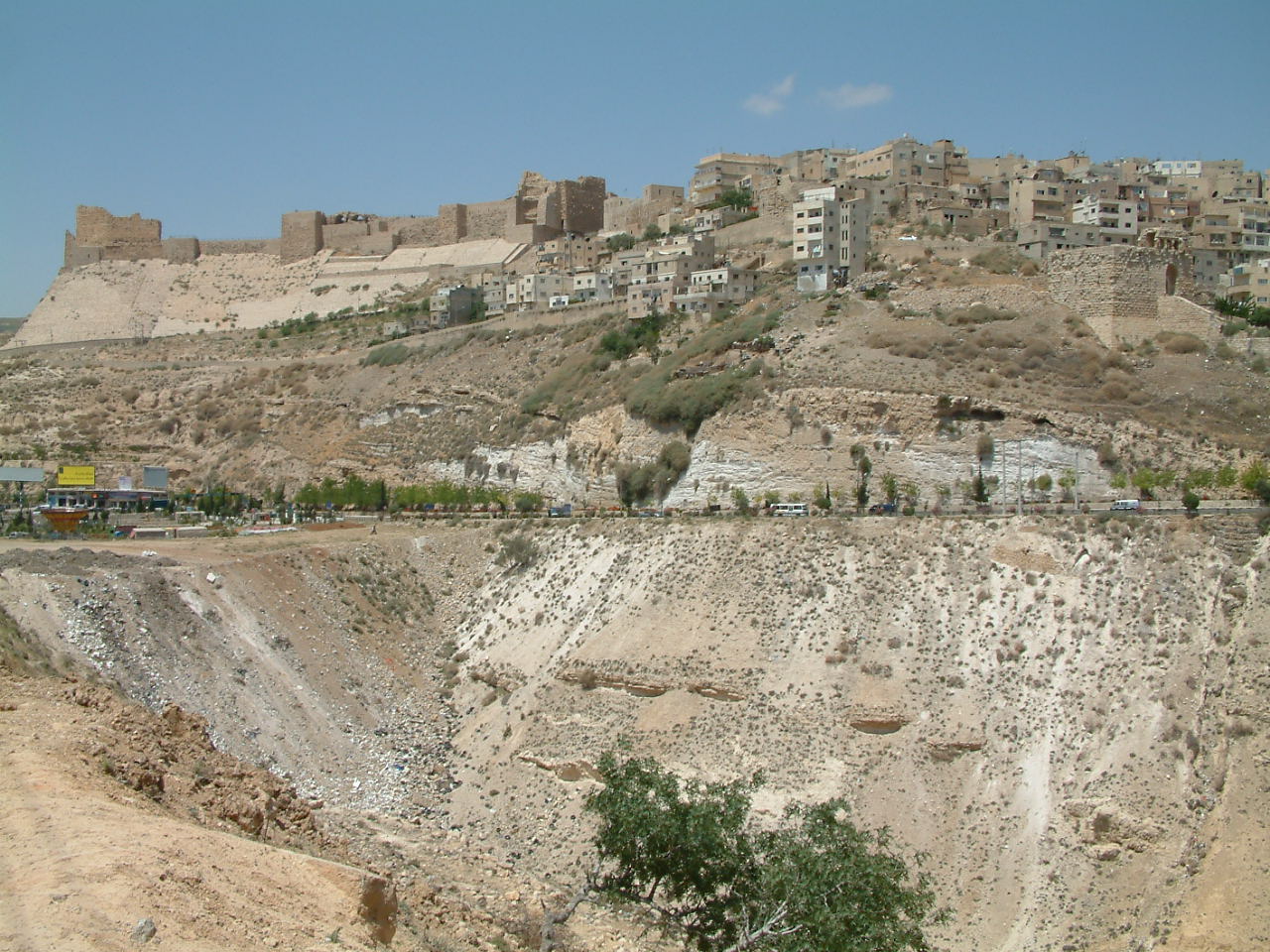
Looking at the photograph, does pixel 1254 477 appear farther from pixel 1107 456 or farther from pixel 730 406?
pixel 730 406

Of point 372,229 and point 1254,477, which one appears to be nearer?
point 1254,477

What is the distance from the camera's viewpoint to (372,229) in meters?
86.9

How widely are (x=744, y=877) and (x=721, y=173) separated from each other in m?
62.2

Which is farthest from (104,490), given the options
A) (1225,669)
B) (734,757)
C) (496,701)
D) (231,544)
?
(1225,669)

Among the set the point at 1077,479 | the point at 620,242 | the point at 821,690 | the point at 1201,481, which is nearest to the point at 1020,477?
the point at 1077,479

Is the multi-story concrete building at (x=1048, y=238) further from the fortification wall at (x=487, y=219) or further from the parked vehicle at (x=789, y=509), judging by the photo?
the fortification wall at (x=487, y=219)

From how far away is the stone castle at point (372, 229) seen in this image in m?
79.1

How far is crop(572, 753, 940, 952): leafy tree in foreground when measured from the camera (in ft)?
56.9

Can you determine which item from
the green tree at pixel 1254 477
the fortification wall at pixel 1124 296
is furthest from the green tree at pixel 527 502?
the green tree at pixel 1254 477

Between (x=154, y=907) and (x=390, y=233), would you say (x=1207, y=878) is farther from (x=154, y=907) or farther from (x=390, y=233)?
(x=390, y=233)

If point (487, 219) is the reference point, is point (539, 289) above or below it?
below

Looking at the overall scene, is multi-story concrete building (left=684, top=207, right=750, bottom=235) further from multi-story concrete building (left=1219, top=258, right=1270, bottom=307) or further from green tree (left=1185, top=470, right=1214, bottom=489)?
green tree (left=1185, top=470, right=1214, bottom=489)

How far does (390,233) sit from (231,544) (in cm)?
4788

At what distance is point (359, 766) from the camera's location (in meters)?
30.4
